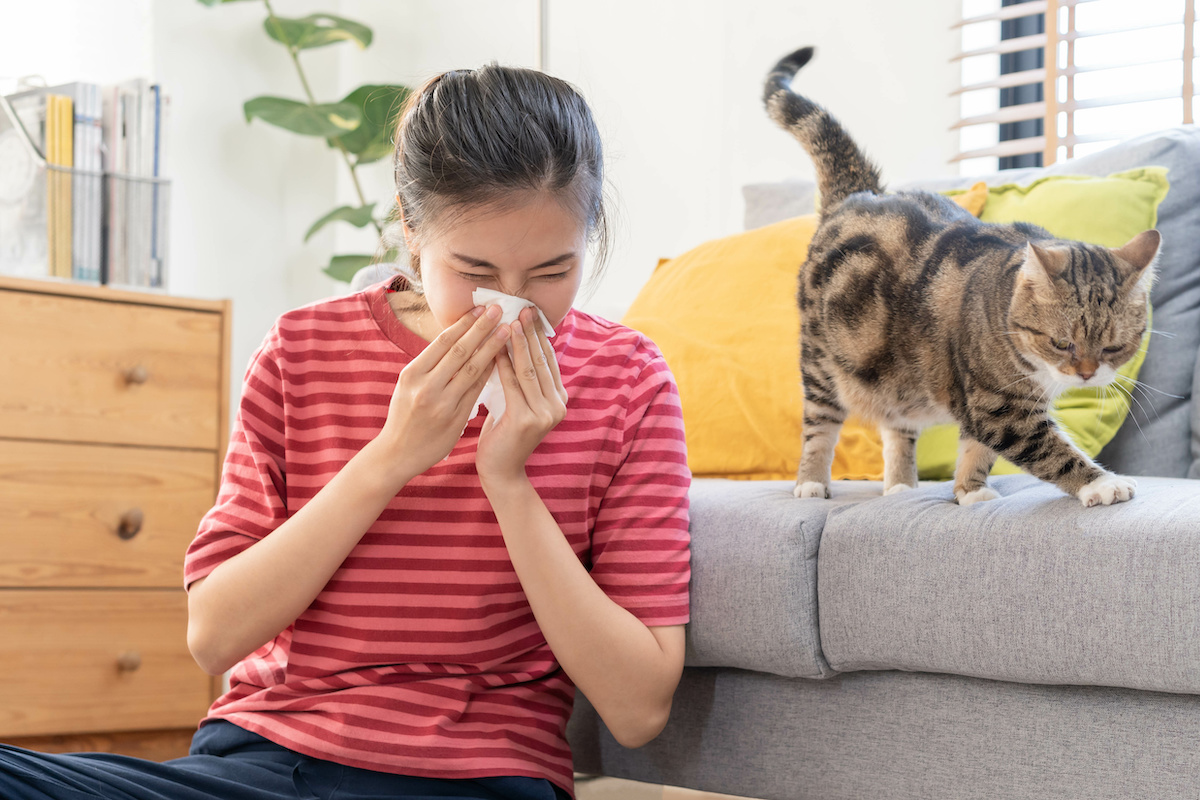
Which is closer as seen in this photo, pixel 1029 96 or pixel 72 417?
pixel 72 417

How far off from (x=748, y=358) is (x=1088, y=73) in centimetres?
132

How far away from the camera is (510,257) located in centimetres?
86

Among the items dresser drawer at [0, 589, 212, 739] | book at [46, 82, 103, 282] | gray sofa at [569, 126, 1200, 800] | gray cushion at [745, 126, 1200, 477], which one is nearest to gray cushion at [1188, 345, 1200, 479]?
gray cushion at [745, 126, 1200, 477]

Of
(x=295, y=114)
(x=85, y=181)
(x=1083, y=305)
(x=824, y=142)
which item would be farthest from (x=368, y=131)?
(x=1083, y=305)

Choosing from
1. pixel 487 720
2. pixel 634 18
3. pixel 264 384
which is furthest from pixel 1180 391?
pixel 634 18

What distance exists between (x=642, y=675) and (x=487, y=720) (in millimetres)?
149

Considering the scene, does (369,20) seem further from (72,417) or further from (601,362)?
(601,362)

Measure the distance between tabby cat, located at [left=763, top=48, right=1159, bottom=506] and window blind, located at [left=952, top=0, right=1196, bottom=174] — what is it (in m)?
1.07

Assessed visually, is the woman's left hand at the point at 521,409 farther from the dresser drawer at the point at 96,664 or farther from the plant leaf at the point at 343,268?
the plant leaf at the point at 343,268

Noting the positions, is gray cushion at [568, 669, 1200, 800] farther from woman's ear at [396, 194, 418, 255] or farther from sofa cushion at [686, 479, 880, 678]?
woman's ear at [396, 194, 418, 255]

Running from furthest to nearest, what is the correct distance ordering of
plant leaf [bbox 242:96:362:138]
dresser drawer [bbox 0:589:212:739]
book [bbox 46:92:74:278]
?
plant leaf [bbox 242:96:362:138]
book [bbox 46:92:74:278]
dresser drawer [bbox 0:589:212:739]

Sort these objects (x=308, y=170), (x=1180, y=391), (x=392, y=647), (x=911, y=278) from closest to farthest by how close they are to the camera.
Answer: (x=392, y=647) → (x=911, y=278) → (x=1180, y=391) → (x=308, y=170)

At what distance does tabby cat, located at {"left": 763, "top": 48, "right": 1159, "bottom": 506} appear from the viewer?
107 centimetres

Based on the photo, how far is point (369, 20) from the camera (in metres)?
3.22
